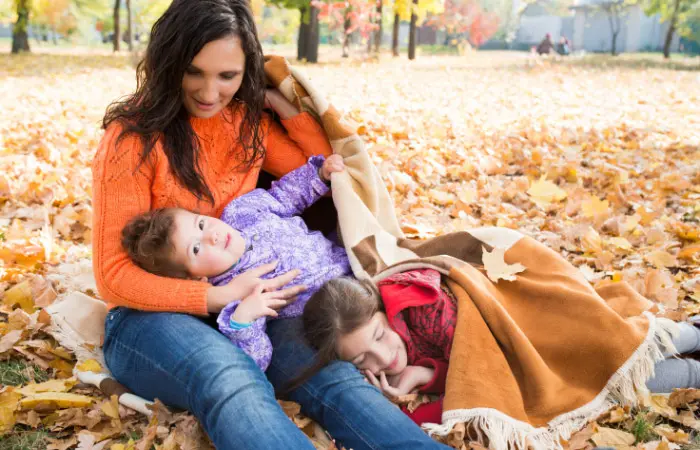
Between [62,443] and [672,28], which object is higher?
[672,28]

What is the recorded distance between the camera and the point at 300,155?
113 inches

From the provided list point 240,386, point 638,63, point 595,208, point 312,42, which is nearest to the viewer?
point 240,386

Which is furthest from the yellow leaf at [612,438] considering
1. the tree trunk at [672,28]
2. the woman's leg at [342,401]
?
the tree trunk at [672,28]

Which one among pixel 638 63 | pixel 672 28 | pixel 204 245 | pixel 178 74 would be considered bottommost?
pixel 204 245

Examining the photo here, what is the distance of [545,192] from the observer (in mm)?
4508

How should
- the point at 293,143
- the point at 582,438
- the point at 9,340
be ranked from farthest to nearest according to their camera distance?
the point at 293,143, the point at 9,340, the point at 582,438

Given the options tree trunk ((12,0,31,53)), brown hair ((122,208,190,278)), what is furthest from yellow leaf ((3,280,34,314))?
tree trunk ((12,0,31,53))

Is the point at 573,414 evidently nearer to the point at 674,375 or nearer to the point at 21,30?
the point at 674,375

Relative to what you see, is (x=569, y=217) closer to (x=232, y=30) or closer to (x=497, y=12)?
(x=232, y=30)

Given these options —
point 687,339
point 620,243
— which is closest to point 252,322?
point 687,339

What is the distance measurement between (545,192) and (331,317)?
281 centimetres

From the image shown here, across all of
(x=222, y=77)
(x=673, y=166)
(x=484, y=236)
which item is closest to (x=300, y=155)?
(x=222, y=77)

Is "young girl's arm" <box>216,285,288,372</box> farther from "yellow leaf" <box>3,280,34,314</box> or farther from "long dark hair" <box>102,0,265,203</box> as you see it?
"yellow leaf" <box>3,280,34,314</box>

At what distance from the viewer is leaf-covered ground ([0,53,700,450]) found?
2166 millimetres
